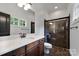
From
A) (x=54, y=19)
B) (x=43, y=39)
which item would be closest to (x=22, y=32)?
(x=43, y=39)

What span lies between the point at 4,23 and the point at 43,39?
1.16 meters

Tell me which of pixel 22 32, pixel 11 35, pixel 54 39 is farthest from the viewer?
pixel 54 39

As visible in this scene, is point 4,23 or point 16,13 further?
point 16,13

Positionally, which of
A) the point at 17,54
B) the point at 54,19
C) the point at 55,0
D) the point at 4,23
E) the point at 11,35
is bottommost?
the point at 17,54

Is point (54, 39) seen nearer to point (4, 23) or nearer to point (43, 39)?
point (43, 39)

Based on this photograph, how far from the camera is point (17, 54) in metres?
1.08

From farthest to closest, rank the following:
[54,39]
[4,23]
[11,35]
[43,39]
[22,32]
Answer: [43,39] → [54,39] → [22,32] → [11,35] → [4,23]

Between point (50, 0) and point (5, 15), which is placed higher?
point (50, 0)

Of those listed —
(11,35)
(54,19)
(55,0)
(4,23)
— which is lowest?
(11,35)

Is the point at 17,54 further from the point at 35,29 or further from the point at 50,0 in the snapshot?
the point at 35,29

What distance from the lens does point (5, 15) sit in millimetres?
1535

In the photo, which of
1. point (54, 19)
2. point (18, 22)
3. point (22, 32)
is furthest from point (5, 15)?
point (54, 19)

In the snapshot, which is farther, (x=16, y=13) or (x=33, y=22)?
(x=33, y=22)

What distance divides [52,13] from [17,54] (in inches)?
49.5
